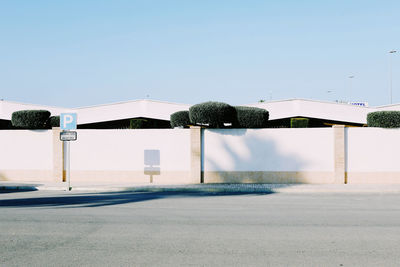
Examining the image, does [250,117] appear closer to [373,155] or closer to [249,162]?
[249,162]

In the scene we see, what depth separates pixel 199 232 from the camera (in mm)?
8602

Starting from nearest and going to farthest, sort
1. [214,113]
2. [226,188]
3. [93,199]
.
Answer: [93,199] < [226,188] < [214,113]

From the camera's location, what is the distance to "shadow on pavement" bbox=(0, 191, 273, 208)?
1291 cm

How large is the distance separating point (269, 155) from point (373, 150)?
4584mm

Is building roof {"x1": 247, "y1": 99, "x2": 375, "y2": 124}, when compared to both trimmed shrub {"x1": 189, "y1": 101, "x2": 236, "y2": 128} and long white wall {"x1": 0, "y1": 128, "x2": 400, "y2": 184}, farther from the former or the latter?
long white wall {"x1": 0, "y1": 128, "x2": 400, "y2": 184}

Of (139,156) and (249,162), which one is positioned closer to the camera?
(249,162)

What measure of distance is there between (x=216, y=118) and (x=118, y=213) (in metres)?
9.85

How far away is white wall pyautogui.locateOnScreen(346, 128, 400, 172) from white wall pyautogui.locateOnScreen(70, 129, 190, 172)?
745 centimetres


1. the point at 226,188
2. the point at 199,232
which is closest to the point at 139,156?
the point at 226,188

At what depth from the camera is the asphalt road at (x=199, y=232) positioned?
6.65 meters

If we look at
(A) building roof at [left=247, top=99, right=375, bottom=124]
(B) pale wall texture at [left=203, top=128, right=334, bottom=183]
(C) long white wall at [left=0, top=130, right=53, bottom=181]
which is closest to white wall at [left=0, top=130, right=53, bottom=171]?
(C) long white wall at [left=0, top=130, right=53, bottom=181]

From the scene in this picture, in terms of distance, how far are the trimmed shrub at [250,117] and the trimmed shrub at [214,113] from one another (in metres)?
0.32

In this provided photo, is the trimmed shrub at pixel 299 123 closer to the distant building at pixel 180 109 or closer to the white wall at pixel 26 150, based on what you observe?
the distant building at pixel 180 109

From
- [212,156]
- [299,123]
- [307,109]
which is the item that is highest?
[307,109]
